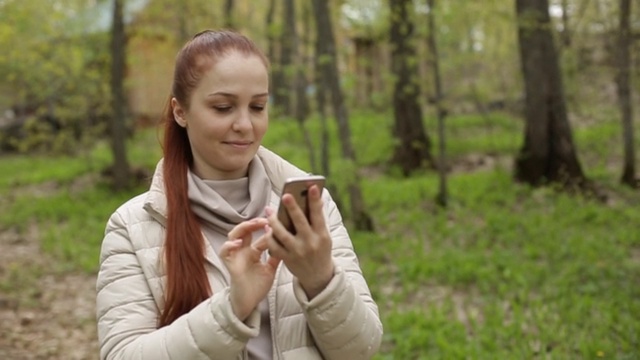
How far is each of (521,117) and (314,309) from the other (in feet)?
53.5

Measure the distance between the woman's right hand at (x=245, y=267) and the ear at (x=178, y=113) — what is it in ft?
1.49

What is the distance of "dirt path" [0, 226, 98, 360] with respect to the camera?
656cm

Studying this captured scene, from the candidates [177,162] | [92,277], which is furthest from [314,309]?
[92,277]

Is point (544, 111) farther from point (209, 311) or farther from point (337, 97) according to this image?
point (209, 311)

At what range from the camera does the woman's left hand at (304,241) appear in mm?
1735

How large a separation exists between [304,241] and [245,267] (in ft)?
0.53

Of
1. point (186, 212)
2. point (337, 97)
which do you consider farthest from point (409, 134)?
point (186, 212)

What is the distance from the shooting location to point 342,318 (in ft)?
6.24

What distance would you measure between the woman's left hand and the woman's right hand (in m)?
0.05

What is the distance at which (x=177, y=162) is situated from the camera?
2.16 m

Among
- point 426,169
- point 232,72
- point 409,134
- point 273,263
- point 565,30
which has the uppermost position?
point 565,30

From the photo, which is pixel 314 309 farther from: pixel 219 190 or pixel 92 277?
pixel 92 277

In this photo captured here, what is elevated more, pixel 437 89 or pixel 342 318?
pixel 437 89

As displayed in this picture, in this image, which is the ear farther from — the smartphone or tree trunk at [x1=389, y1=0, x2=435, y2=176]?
tree trunk at [x1=389, y1=0, x2=435, y2=176]
